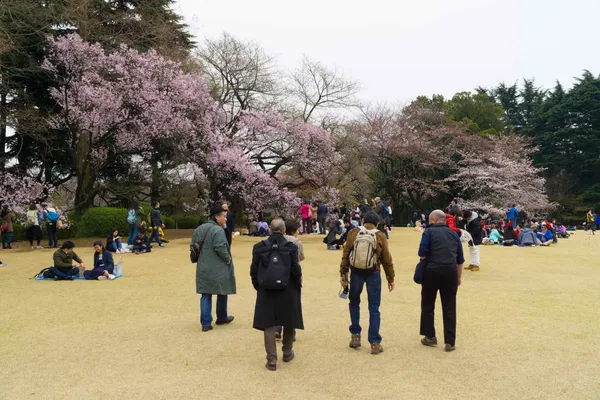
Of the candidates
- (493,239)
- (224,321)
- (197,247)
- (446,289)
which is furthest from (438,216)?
(493,239)

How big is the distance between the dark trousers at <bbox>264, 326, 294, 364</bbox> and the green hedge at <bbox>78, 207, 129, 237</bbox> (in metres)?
15.1

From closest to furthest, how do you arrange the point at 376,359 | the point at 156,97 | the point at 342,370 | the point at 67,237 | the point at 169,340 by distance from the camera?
1. the point at 342,370
2. the point at 376,359
3. the point at 169,340
4. the point at 156,97
5. the point at 67,237

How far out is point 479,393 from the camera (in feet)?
12.5

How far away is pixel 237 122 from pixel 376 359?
17.9 m

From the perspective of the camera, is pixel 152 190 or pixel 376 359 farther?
pixel 152 190

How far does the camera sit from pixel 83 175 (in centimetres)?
1895

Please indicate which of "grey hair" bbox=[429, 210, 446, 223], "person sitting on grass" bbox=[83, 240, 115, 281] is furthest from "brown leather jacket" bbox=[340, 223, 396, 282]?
"person sitting on grass" bbox=[83, 240, 115, 281]

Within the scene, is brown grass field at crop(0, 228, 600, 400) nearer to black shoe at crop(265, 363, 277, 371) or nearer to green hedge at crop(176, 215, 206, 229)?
black shoe at crop(265, 363, 277, 371)

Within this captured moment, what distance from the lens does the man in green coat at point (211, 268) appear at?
5.67 m

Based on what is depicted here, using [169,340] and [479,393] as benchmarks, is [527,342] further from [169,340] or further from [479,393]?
[169,340]

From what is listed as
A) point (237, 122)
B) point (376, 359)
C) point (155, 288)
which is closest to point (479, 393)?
point (376, 359)

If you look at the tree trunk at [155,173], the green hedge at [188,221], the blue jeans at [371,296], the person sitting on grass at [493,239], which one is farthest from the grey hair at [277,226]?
the green hedge at [188,221]

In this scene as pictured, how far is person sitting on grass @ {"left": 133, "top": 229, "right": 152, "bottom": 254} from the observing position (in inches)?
548

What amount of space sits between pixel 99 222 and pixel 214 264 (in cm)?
1387
